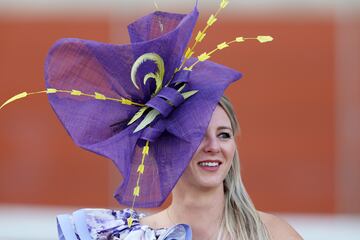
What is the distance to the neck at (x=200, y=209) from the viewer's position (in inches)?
126

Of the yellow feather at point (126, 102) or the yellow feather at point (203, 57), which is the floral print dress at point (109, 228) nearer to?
the yellow feather at point (126, 102)

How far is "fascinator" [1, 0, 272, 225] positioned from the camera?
298 cm

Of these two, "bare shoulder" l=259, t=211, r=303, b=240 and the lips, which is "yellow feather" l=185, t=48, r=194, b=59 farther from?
"bare shoulder" l=259, t=211, r=303, b=240

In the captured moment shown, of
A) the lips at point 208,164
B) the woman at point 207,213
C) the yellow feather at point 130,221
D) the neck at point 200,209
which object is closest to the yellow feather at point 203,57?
the woman at point 207,213

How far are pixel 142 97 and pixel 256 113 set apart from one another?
14.0ft

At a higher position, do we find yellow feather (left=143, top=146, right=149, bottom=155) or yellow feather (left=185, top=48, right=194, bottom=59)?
yellow feather (left=185, top=48, right=194, bottom=59)

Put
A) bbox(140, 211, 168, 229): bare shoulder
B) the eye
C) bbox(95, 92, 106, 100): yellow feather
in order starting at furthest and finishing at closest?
1. bbox(140, 211, 168, 229): bare shoulder
2. the eye
3. bbox(95, 92, 106, 100): yellow feather

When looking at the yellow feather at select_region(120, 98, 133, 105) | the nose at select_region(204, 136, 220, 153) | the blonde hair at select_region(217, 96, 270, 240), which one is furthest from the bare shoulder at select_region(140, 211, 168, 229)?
the yellow feather at select_region(120, 98, 133, 105)

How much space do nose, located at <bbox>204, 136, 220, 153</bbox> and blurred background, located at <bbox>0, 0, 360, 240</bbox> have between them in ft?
12.7

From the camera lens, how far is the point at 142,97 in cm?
307

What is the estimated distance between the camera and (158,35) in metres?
3.10

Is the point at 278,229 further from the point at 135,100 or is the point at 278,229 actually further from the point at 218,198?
the point at 135,100

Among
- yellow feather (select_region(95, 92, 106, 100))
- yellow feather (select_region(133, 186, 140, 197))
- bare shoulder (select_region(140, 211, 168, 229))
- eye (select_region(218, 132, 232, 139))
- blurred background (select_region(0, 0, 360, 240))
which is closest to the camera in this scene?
yellow feather (select_region(133, 186, 140, 197))

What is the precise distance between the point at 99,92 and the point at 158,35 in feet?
0.86
